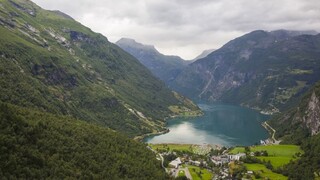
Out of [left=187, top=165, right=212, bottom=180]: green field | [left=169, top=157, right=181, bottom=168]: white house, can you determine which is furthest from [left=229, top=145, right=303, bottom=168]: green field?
[left=169, top=157, right=181, bottom=168]: white house

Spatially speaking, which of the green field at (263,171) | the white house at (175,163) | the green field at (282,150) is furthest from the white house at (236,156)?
the white house at (175,163)

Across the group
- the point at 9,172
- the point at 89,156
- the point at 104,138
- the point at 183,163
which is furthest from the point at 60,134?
the point at 183,163

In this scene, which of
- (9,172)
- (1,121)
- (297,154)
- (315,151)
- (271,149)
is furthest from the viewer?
(271,149)

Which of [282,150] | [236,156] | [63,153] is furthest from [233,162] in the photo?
[63,153]

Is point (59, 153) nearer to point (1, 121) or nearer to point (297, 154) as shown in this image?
point (1, 121)

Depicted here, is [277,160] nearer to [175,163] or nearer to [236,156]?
[236,156]

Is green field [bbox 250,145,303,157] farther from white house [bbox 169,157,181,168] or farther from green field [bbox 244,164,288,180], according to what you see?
white house [bbox 169,157,181,168]
